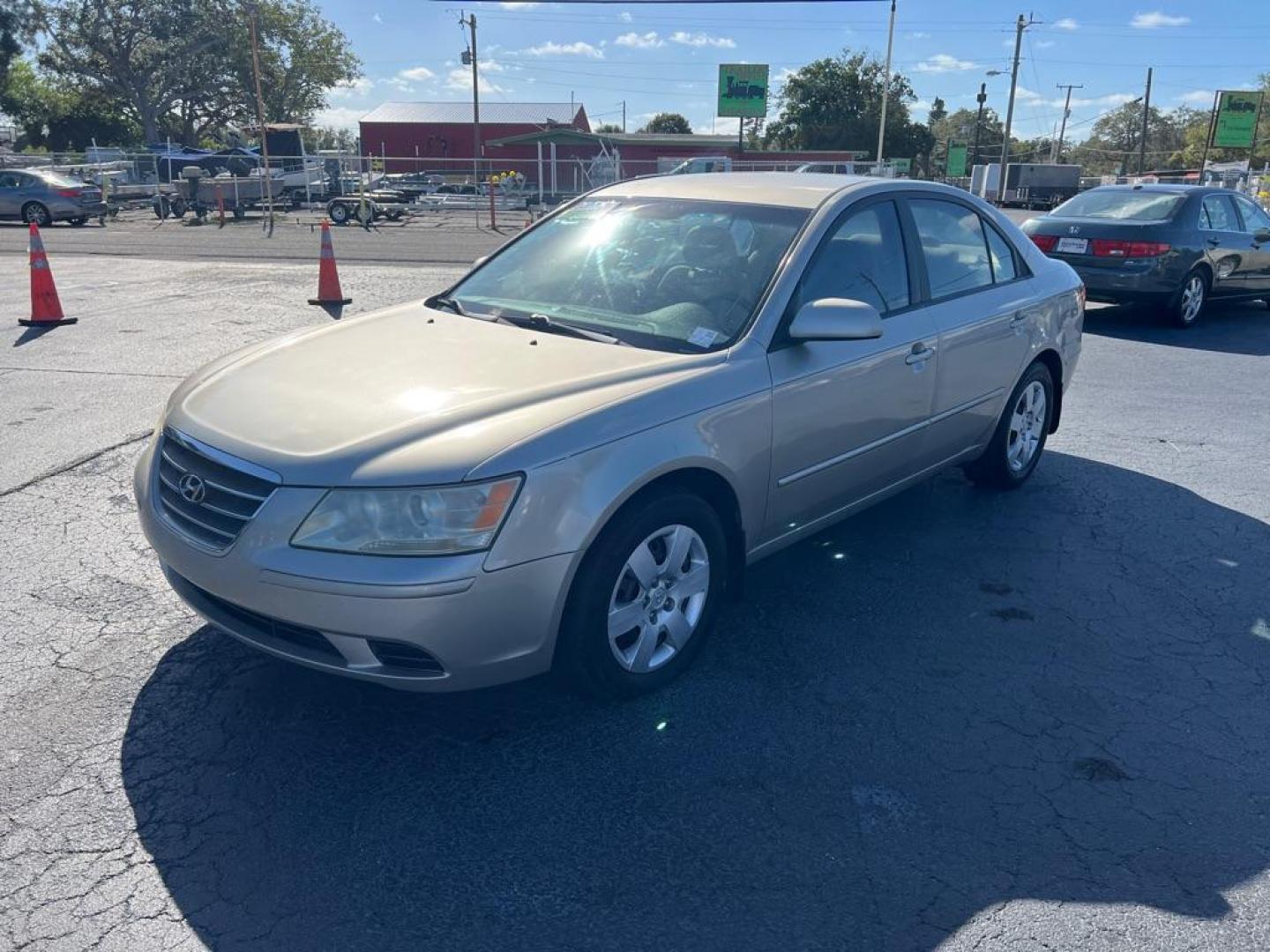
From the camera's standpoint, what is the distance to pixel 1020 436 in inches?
221

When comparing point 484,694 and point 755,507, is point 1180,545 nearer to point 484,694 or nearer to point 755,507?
point 755,507

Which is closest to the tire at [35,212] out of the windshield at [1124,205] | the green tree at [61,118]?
the windshield at [1124,205]

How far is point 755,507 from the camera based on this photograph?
3.71 m

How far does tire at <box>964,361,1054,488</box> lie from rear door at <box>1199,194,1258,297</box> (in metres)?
6.63

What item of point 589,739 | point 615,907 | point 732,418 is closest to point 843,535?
point 732,418

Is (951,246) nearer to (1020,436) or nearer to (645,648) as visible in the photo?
(1020,436)

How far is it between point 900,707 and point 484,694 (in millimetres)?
1428

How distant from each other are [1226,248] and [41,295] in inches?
483

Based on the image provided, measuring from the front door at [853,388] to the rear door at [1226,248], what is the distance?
8249 millimetres

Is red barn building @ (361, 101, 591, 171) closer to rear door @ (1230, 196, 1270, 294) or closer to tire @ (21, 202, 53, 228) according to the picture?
tire @ (21, 202, 53, 228)

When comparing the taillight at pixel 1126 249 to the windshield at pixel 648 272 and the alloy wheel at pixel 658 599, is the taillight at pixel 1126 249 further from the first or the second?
the alloy wheel at pixel 658 599

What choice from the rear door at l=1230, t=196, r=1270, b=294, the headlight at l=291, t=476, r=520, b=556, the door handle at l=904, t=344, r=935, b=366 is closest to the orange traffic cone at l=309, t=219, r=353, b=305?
the door handle at l=904, t=344, r=935, b=366

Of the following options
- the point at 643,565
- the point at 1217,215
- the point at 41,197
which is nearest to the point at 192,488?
the point at 643,565

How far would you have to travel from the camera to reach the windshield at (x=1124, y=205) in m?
10.9
